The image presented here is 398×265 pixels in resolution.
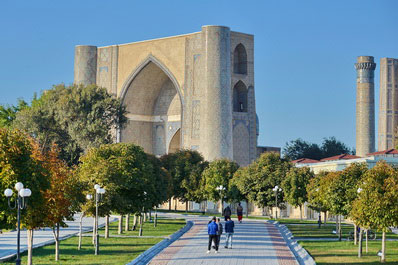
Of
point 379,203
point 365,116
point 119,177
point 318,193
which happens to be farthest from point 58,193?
point 365,116

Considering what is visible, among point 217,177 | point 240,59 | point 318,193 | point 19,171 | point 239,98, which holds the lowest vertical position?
point 318,193

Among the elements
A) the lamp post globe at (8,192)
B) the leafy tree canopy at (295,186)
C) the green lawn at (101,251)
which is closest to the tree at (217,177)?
the leafy tree canopy at (295,186)

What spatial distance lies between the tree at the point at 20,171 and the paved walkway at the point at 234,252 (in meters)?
3.82

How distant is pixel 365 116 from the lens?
81.4 metres

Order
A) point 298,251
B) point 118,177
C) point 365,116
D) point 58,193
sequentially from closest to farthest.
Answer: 1. point 58,193
2. point 298,251
3. point 118,177
4. point 365,116

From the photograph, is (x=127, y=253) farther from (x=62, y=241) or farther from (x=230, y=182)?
(x=230, y=182)

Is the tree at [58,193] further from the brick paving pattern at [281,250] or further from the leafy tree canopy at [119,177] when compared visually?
the brick paving pattern at [281,250]

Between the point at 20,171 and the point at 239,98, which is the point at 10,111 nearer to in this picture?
the point at 239,98

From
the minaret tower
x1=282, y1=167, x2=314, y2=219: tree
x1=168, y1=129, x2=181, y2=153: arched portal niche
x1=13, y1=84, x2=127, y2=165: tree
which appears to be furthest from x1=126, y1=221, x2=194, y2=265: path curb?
the minaret tower

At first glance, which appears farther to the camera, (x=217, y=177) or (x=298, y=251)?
(x=217, y=177)

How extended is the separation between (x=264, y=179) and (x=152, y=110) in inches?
1324

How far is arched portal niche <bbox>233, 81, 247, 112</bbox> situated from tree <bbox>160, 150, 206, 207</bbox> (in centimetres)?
1022

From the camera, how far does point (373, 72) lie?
84000 millimetres

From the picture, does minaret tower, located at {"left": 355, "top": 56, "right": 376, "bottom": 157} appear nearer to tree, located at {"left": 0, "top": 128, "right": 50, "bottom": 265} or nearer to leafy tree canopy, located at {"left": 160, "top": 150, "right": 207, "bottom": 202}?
leafy tree canopy, located at {"left": 160, "top": 150, "right": 207, "bottom": 202}
